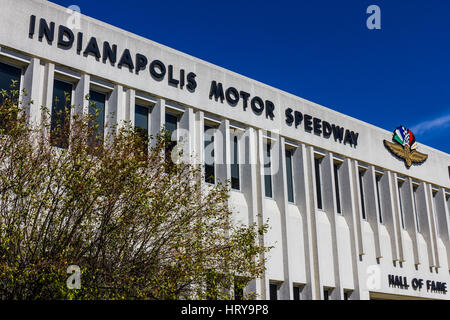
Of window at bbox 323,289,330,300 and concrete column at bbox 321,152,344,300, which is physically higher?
concrete column at bbox 321,152,344,300

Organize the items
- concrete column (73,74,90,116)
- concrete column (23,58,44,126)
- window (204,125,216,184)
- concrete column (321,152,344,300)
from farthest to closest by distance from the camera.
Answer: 1. concrete column (321,152,344,300)
2. window (204,125,216,184)
3. concrete column (73,74,90,116)
4. concrete column (23,58,44,126)

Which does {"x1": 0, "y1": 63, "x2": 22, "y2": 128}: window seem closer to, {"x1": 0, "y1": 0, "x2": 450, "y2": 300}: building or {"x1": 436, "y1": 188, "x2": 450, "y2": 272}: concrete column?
{"x1": 0, "y1": 0, "x2": 450, "y2": 300}: building

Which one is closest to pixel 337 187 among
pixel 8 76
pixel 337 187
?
pixel 337 187

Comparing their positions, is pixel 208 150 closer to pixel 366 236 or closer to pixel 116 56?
pixel 116 56

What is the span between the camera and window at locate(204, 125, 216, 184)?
20641 millimetres

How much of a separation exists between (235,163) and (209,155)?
1425 millimetres

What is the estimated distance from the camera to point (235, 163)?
21.8 m

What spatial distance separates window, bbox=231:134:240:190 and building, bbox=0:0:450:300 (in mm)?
40

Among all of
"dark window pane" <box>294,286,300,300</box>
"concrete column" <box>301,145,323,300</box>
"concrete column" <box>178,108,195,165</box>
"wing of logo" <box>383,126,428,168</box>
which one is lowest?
"dark window pane" <box>294,286,300,300</box>

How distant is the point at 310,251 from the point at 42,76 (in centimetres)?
1149

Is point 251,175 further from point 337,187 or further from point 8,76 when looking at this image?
point 8,76

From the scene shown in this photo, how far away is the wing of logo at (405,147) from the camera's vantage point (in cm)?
2816

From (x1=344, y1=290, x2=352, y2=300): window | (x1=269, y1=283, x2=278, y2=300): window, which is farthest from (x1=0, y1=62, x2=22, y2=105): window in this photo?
(x1=344, y1=290, x2=352, y2=300): window
